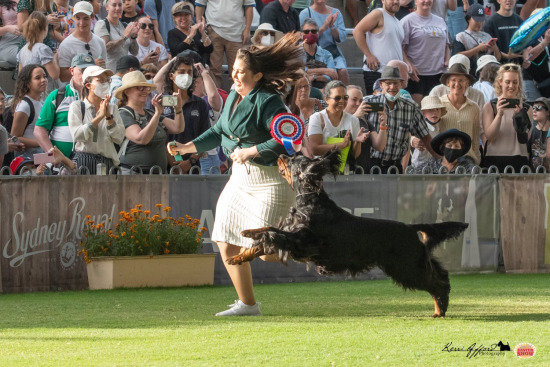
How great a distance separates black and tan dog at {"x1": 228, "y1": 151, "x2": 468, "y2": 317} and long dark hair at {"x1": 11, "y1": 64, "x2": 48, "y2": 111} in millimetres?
5074

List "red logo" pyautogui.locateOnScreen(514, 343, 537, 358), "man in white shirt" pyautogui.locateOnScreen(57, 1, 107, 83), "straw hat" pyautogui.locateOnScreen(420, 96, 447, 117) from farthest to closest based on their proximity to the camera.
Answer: "man in white shirt" pyautogui.locateOnScreen(57, 1, 107, 83) → "straw hat" pyautogui.locateOnScreen(420, 96, 447, 117) → "red logo" pyautogui.locateOnScreen(514, 343, 537, 358)

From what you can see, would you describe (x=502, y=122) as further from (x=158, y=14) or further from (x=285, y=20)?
(x=158, y=14)

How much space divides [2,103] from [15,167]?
114cm

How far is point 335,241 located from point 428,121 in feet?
18.2

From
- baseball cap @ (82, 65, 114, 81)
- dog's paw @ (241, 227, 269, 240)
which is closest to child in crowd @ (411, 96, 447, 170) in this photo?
baseball cap @ (82, 65, 114, 81)

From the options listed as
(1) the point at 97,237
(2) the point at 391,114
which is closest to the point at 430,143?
(2) the point at 391,114

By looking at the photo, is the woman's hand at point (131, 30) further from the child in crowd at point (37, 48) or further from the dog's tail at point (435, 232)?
the dog's tail at point (435, 232)

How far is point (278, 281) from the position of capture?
11.2 meters

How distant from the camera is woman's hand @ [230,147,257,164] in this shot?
756 centimetres

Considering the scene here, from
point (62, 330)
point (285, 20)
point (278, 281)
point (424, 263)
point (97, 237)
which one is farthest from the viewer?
point (285, 20)

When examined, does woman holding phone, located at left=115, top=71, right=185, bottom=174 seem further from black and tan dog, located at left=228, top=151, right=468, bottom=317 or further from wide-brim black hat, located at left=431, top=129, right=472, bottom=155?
black and tan dog, located at left=228, top=151, right=468, bottom=317

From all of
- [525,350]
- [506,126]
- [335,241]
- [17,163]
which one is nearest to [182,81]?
[17,163]

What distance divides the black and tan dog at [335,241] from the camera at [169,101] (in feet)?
12.2

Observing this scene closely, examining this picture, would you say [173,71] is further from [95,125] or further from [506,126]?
[506,126]
